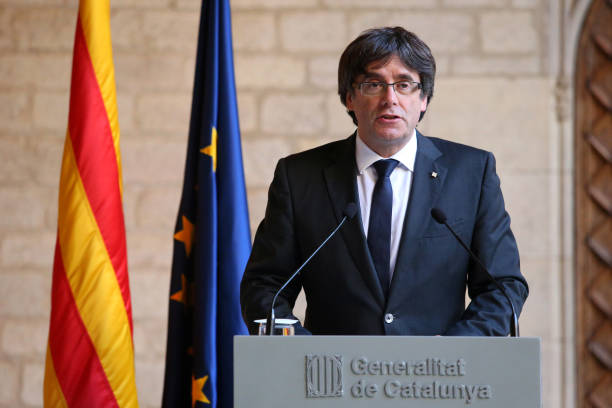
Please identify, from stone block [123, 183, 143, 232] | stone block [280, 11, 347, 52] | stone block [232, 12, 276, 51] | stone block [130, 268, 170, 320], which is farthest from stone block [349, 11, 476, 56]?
stone block [130, 268, 170, 320]

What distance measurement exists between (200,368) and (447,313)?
3.85 ft

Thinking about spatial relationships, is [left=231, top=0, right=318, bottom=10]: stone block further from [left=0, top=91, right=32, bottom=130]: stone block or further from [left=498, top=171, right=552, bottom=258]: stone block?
[left=498, top=171, right=552, bottom=258]: stone block

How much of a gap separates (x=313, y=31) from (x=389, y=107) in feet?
6.84

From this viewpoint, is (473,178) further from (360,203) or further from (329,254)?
(329,254)

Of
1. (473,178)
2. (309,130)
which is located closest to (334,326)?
(473,178)

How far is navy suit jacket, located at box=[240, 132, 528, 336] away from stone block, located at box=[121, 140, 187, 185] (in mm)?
1871

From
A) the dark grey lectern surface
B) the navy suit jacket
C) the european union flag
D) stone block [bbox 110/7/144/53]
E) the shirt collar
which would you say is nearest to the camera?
the dark grey lectern surface

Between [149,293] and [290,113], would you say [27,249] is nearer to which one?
[149,293]

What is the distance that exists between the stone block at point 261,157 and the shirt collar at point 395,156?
1821mm

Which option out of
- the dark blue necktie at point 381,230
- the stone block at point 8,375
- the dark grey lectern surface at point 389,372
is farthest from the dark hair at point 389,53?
the stone block at point 8,375

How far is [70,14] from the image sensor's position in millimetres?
4016

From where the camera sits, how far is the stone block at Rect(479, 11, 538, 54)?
3.88 m

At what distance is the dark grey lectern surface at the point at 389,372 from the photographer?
4.69 feet

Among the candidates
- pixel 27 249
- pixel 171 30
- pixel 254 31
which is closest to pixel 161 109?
pixel 171 30
